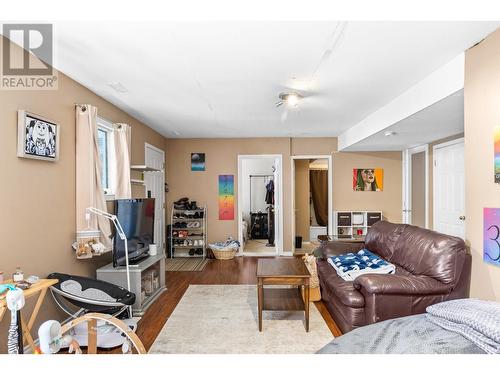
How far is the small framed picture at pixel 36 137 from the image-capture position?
7.06 ft

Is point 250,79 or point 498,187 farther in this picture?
point 250,79

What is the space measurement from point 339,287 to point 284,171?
3.64 metres

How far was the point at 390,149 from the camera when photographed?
5.80 m

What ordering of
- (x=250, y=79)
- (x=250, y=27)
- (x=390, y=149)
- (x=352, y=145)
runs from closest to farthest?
(x=250, y=27) → (x=250, y=79) → (x=352, y=145) → (x=390, y=149)

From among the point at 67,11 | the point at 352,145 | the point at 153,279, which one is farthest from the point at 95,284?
the point at 352,145

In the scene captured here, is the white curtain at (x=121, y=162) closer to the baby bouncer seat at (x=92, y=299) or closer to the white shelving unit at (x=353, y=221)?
the baby bouncer seat at (x=92, y=299)

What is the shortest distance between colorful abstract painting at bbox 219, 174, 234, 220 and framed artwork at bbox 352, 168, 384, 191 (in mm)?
2677

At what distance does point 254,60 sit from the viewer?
7.94ft

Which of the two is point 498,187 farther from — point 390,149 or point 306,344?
point 390,149

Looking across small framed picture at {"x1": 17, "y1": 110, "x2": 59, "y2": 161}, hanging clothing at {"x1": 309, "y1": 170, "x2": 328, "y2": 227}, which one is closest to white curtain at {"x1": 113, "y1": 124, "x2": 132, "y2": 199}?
small framed picture at {"x1": 17, "y1": 110, "x2": 59, "y2": 161}

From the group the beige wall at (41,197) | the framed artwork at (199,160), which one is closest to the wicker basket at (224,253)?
the framed artwork at (199,160)

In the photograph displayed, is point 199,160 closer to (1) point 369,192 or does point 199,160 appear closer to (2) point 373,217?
(1) point 369,192
